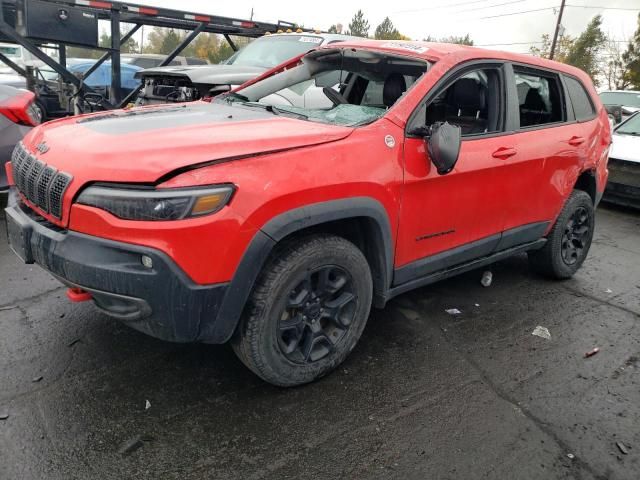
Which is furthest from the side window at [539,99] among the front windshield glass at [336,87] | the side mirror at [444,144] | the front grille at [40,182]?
the front grille at [40,182]

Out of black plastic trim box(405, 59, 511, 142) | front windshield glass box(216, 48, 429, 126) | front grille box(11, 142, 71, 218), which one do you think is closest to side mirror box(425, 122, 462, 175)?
black plastic trim box(405, 59, 511, 142)

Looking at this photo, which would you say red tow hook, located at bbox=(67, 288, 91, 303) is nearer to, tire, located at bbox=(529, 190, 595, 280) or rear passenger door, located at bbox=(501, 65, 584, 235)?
rear passenger door, located at bbox=(501, 65, 584, 235)

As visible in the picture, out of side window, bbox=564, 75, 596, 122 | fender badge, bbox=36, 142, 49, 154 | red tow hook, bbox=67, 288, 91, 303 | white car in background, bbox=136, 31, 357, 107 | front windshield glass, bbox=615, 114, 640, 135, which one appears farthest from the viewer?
front windshield glass, bbox=615, 114, 640, 135

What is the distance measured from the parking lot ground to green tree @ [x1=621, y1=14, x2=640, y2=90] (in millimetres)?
41638

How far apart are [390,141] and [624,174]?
611 cm

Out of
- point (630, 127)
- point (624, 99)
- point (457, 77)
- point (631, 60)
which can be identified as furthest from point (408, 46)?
point (631, 60)

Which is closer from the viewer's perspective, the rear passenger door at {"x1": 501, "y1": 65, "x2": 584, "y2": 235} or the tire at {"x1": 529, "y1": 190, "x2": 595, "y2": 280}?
the rear passenger door at {"x1": 501, "y1": 65, "x2": 584, "y2": 235}

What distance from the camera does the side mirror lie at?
109 inches

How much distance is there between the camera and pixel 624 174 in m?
7.38

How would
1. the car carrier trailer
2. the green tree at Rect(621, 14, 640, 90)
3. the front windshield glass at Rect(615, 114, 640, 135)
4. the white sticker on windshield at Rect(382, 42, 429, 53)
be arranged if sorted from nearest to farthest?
1. the white sticker on windshield at Rect(382, 42, 429, 53)
2. the car carrier trailer
3. the front windshield glass at Rect(615, 114, 640, 135)
4. the green tree at Rect(621, 14, 640, 90)

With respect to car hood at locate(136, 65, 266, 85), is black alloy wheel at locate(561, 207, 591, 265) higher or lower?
lower

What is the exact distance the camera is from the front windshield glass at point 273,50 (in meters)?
7.27

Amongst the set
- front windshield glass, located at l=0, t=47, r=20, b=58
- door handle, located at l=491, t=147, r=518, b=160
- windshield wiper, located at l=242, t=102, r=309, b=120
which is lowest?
front windshield glass, located at l=0, t=47, r=20, b=58

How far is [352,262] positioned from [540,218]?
6.51ft
